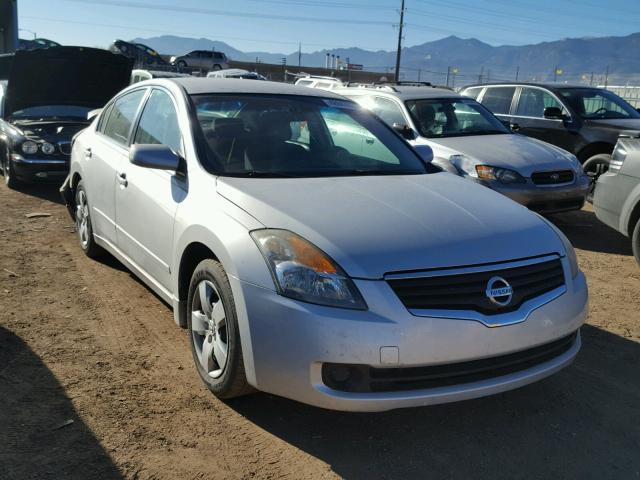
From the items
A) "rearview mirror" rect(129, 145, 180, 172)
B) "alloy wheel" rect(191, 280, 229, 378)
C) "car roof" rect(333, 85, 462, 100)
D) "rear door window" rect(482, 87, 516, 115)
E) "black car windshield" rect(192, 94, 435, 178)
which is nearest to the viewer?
"alloy wheel" rect(191, 280, 229, 378)

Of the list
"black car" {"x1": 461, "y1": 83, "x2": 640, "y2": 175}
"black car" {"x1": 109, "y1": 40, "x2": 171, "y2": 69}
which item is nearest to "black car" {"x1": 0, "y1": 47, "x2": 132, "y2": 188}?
"black car" {"x1": 461, "y1": 83, "x2": 640, "y2": 175}

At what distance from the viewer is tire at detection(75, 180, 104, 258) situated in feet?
17.6

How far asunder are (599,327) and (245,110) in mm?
2936

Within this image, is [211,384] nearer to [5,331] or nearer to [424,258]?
[424,258]

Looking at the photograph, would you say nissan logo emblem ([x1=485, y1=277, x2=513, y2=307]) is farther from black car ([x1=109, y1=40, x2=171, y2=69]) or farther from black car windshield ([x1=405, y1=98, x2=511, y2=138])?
black car ([x1=109, y1=40, x2=171, y2=69])

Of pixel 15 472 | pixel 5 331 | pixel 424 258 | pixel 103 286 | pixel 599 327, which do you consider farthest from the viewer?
pixel 103 286

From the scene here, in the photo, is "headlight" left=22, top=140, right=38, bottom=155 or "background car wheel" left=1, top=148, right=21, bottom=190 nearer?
"headlight" left=22, top=140, right=38, bottom=155

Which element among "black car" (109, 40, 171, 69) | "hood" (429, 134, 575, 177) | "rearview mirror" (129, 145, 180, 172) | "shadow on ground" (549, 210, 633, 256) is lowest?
"shadow on ground" (549, 210, 633, 256)

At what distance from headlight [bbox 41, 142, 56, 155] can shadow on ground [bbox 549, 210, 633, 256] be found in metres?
6.68

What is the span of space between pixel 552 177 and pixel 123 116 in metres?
4.70

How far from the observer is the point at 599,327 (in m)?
4.43

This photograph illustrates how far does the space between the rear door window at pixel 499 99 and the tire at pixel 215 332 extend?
846 centimetres

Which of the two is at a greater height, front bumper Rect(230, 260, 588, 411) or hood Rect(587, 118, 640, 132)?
hood Rect(587, 118, 640, 132)

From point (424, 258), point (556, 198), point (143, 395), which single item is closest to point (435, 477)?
point (424, 258)
